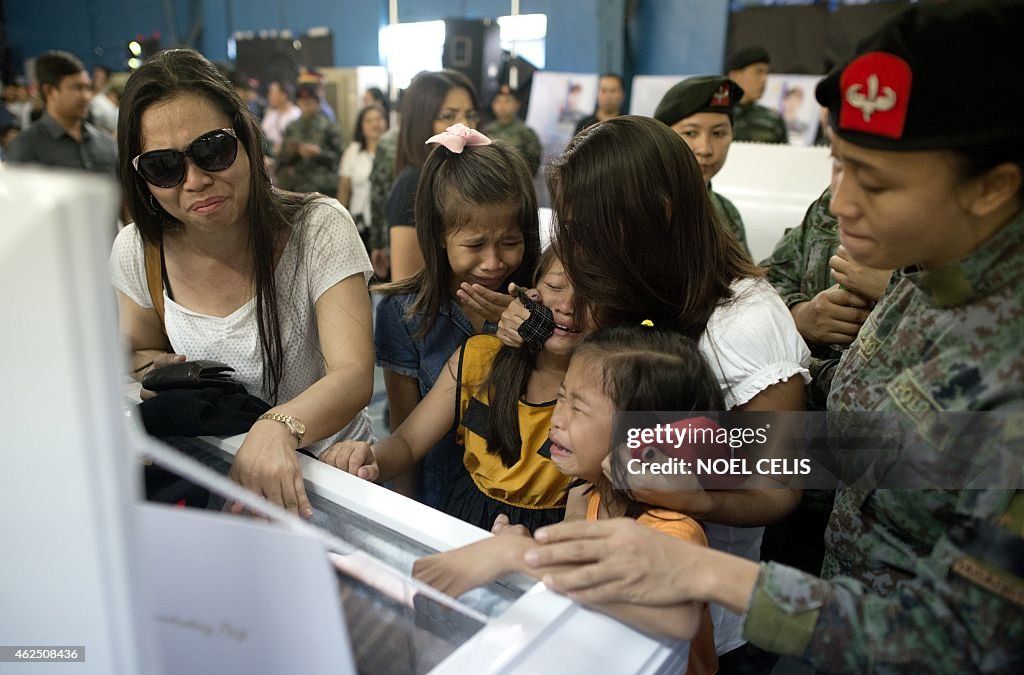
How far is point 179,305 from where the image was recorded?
152 cm

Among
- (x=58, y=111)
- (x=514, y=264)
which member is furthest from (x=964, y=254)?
→ (x=58, y=111)

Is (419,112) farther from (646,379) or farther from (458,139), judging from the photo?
(646,379)

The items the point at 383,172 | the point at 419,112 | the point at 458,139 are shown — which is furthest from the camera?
the point at 383,172

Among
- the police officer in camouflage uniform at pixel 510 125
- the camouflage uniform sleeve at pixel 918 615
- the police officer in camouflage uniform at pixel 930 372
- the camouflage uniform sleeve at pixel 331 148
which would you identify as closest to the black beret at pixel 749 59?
the police officer in camouflage uniform at pixel 510 125

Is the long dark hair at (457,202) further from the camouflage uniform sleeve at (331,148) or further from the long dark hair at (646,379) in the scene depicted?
the camouflage uniform sleeve at (331,148)

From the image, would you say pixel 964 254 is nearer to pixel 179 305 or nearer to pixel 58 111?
pixel 179 305

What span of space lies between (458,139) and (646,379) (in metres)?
0.97

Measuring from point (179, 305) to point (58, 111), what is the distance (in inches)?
145

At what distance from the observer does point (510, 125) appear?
6.07 meters

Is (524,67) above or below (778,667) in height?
above

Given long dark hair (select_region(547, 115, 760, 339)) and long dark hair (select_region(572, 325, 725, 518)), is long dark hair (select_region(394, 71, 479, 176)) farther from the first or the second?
long dark hair (select_region(572, 325, 725, 518))

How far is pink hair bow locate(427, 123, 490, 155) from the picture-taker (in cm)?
175

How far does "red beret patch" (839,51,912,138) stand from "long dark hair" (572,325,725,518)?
413 millimetres

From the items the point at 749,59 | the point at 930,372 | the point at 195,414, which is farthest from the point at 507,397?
the point at 749,59
